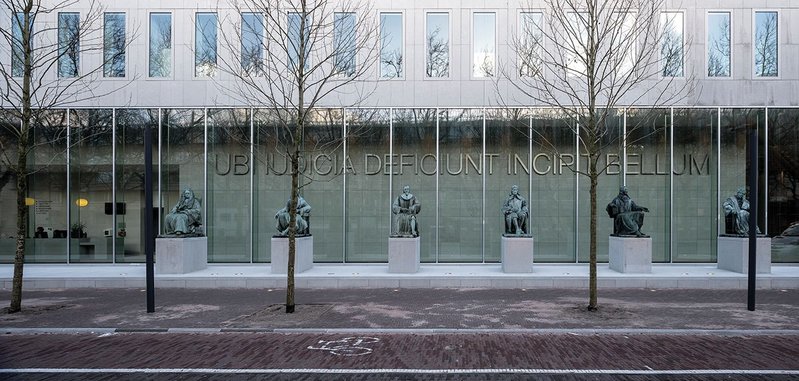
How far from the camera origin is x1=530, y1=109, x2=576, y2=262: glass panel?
1930 cm

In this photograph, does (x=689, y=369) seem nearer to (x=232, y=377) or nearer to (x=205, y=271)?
(x=232, y=377)

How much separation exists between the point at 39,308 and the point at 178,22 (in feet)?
39.1

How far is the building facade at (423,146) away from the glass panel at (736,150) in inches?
2.1

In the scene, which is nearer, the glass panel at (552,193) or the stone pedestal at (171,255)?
the stone pedestal at (171,255)

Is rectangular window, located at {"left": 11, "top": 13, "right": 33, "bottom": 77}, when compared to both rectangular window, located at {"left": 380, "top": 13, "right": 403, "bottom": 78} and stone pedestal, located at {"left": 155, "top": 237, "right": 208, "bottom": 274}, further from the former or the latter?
→ rectangular window, located at {"left": 380, "top": 13, "right": 403, "bottom": 78}

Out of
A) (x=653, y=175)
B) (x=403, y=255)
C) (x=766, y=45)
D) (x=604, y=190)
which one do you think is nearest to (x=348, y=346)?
(x=403, y=255)

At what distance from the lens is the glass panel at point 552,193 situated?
1930 cm

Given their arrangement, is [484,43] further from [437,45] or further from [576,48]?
[576,48]

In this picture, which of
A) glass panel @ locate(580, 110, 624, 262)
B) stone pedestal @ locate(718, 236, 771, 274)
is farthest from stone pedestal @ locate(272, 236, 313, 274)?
stone pedestal @ locate(718, 236, 771, 274)

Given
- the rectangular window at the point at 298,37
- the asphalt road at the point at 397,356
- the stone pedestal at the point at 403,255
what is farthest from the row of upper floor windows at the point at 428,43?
the asphalt road at the point at 397,356

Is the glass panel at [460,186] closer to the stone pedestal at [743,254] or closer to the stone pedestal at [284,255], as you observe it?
the stone pedestal at [284,255]

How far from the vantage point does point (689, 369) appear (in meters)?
7.27

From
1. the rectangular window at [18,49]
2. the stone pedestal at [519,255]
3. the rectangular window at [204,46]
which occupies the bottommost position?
the stone pedestal at [519,255]

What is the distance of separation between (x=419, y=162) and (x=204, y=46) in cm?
929
